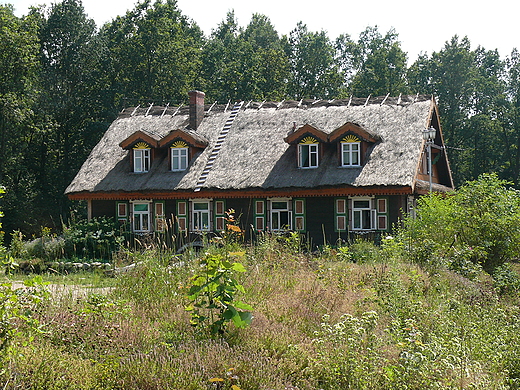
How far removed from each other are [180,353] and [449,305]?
15.6ft

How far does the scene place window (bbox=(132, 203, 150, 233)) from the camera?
92.9 ft

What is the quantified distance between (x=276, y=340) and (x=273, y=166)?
1889cm

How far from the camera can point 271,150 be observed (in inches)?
1081

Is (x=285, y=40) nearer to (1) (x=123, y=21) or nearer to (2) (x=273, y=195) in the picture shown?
(1) (x=123, y=21)

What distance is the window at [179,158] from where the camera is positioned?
1117 inches

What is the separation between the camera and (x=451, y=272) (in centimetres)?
1330

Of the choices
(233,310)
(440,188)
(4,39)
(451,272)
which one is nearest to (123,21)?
(4,39)

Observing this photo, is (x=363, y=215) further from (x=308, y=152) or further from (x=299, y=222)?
(x=308, y=152)

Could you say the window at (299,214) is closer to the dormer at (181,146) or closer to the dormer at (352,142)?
the dormer at (352,142)

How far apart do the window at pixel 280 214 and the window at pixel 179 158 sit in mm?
4676

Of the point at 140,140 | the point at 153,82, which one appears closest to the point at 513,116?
the point at 153,82

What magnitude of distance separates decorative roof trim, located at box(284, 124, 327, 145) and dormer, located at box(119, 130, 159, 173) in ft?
21.5

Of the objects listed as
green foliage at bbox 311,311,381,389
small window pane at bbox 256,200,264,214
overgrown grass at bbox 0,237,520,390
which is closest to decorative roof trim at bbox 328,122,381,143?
small window pane at bbox 256,200,264,214

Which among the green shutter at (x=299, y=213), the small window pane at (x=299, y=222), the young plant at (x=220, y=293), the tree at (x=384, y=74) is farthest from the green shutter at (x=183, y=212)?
the tree at (x=384, y=74)
